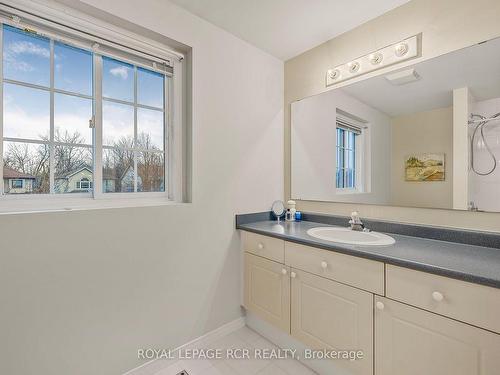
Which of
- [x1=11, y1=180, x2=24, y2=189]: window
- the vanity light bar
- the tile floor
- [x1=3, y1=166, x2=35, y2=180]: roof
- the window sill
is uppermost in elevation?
the vanity light bar

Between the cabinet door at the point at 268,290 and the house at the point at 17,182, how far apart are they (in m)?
1.42

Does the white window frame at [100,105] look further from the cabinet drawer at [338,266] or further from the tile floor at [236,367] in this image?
the tile floor at [236,367]

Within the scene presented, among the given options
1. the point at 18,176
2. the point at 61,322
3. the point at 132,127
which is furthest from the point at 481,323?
the point at 18,176

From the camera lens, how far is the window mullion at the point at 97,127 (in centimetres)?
146

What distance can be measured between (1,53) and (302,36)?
1845 millimetres

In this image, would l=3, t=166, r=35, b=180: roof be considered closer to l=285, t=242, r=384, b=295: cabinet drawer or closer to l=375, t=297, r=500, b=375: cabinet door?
l=285, t=242, r=384, b=295: cabinet drawer

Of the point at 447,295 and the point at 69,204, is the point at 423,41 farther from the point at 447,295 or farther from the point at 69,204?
the point at 69,204

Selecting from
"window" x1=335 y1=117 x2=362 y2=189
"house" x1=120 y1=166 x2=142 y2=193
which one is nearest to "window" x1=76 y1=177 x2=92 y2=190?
"house" x1=120 y1=166 x2=142 y2=193

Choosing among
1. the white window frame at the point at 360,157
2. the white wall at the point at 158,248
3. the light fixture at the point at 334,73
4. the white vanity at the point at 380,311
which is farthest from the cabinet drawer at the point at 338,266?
the light fixture at the point at 334,73

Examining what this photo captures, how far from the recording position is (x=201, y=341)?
5.81 feet

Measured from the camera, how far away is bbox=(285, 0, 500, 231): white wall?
1.34 meters

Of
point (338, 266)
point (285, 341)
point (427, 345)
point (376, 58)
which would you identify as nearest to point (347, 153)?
point (376, 58)

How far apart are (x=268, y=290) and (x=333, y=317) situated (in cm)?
52

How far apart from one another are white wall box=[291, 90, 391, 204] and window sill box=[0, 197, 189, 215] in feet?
3.76
